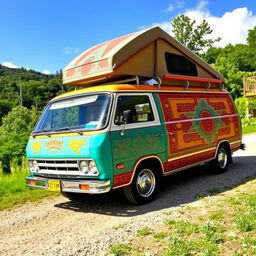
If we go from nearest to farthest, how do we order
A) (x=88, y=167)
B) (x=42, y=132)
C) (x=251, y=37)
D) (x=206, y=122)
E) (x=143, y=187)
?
1. (x=88, y=167)
2. (x=143, y=187)
3. (x=42, y=132)
4. (x=206, y=122)
5. (x=251, y=37)

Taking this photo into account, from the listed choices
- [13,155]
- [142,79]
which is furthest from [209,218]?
[13,155]

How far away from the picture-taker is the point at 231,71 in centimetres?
5616

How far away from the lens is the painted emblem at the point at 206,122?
8330 millimetres

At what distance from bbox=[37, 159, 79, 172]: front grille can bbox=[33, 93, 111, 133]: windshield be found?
609 millimetres

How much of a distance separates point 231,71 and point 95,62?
2072 inches

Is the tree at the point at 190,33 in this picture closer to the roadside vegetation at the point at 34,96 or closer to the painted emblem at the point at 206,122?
the roadside vegetation at the point at 34,96

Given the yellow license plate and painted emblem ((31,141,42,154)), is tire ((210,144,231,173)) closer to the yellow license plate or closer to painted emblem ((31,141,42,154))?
the yellow license plate

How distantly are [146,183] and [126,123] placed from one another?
1307mm

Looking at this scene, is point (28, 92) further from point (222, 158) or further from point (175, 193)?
point (175, 193)

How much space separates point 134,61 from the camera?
23.6ft

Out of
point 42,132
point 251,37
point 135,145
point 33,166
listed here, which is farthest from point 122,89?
point 251,37

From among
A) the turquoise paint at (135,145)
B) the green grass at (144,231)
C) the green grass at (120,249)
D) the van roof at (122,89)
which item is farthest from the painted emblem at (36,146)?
the green grass at (120,249)

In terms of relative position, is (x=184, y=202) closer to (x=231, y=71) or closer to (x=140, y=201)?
(x=140, y=201)

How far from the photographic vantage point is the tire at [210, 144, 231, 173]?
916 cm
